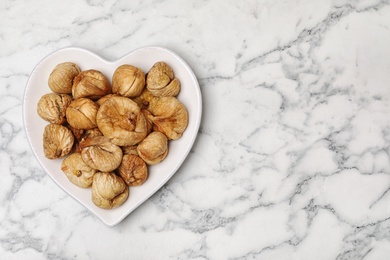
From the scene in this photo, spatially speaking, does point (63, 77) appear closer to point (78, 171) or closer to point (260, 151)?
point (78, 171)

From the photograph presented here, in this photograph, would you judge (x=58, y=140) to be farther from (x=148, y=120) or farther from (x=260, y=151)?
(x=260, y=151)

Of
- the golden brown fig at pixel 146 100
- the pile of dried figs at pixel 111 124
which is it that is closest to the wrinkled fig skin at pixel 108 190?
the pile of dried figs at pixel 111 124

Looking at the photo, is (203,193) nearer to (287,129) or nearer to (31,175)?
(287,129)

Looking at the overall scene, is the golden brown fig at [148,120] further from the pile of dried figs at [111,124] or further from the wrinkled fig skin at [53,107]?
the wrinkled fig skin at [53,107]

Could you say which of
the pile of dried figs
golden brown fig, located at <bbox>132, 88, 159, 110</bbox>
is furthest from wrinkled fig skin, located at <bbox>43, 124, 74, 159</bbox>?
golden brown fig, located at <bbox>132, 88, 159, 110</bbox>

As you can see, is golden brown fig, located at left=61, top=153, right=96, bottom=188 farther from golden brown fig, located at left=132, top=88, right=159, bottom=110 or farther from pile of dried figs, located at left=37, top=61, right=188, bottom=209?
golden brown fig, located at left=132, top=88, right=159, bottom=110

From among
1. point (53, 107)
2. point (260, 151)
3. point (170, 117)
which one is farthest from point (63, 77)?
point (260, 151)
